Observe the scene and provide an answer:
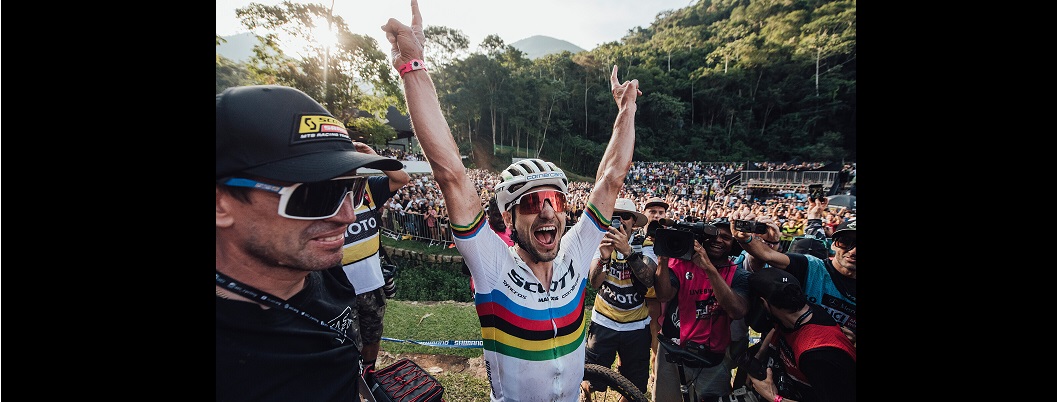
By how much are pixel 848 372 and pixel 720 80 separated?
55875mm

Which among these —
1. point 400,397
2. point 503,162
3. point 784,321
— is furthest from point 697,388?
point 503,162

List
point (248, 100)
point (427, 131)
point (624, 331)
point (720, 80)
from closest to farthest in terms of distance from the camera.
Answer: point (248, 100) → point (427, 131) → point (624, 331) → point (720, 80)

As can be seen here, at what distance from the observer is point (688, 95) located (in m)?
50.2

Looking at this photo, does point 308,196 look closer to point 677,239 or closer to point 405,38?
point 405,38

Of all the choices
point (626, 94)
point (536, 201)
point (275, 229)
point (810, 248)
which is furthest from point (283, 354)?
point (810, 248)

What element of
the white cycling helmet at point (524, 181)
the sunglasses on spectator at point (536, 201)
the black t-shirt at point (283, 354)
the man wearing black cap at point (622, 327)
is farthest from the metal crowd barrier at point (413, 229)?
the black t-shirt at point (283, 354)

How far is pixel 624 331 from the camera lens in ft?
13.4

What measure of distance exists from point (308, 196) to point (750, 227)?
317cm

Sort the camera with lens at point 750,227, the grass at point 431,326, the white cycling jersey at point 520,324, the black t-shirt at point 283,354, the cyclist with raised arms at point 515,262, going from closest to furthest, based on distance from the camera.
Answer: the black t-shirt at point 283,354
the cyclist with raised arms at point 515,262
the white cycling jersey at point 520,324
the camera with lens at point 750,227
the grass at point 431,326

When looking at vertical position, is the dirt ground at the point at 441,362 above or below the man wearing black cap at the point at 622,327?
below

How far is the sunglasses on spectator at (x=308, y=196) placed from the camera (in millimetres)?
1286

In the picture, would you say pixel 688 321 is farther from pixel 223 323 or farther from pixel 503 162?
pixel 503 162

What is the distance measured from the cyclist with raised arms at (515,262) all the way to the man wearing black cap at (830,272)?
185cm

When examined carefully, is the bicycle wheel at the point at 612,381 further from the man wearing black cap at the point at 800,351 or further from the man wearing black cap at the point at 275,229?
the man wearing black cap at the point at 275,229
